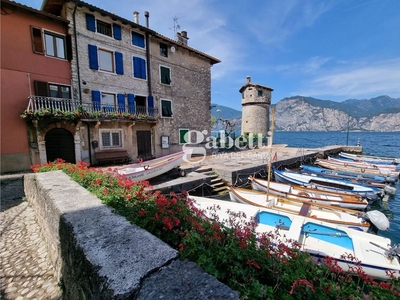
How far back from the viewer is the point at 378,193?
9.86m

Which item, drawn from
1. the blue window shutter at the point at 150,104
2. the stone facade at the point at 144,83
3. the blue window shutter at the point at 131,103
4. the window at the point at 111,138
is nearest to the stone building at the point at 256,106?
the stone facade at the point at 144,83

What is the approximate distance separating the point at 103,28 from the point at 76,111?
650cm

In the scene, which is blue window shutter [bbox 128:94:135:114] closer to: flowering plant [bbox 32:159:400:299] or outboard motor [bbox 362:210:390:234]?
flowering plant [bbox 32:159:400:299]

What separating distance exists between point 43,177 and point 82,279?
427 centimetres

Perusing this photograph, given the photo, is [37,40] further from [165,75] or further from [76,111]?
[165,75]

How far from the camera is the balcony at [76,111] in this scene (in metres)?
10.1

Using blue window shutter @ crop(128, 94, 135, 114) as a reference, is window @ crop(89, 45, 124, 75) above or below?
above

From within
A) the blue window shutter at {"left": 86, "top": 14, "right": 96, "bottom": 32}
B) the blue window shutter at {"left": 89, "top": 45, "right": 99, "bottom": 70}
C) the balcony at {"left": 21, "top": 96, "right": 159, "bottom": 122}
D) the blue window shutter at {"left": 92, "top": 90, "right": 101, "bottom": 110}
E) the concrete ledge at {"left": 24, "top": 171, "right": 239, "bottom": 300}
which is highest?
the blue window shutter at {"left": 86, "top": 14, "right": 96, "bottom": 32}

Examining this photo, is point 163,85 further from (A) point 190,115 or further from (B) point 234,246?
(B) point 234,246

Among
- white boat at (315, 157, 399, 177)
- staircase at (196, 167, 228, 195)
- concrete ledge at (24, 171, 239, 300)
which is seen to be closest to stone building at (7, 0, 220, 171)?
staircase at (196, 167, 228, 195)

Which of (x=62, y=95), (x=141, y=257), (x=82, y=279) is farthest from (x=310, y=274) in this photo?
(x=62, y=95)

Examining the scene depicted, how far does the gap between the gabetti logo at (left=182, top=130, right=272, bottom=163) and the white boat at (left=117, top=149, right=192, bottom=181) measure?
416cm

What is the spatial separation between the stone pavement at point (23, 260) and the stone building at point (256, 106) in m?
28.4

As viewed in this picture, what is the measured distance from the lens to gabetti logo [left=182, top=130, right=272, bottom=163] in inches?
741
